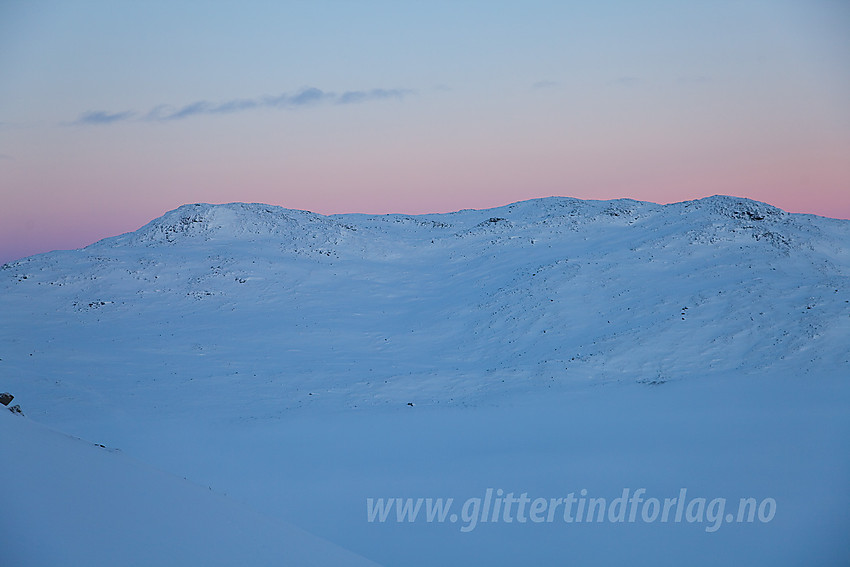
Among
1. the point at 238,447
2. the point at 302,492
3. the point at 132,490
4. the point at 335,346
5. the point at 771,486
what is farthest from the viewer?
the point at 335,346

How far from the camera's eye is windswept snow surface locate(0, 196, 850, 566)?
1496cm

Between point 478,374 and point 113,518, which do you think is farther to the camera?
point 478,374

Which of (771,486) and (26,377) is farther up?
(26,377)

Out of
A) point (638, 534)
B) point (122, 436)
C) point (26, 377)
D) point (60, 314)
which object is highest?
point (60, 314)

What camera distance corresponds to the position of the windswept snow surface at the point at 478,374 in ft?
49.1

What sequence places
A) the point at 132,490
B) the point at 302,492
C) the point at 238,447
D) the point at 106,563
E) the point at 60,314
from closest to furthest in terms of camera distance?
the point at 106,563 < the point at 132,490 < the point at 302,492 < the point at 238,447 < the point at 60,314

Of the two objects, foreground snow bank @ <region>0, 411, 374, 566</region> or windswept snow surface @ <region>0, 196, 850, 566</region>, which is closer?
foreground snow bank @ <region>0, 411, 374, 566</region>

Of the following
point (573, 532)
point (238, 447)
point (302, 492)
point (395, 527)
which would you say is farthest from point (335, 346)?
point (573, 532)

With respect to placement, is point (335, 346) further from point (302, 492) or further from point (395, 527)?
point (395, 527)

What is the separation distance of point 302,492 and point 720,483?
11.7m

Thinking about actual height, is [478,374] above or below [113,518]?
below

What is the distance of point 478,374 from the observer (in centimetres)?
2888

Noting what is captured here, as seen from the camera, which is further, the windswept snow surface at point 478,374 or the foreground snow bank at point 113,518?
the windswept snow surface at point 478,374

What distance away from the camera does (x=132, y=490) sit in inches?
320
